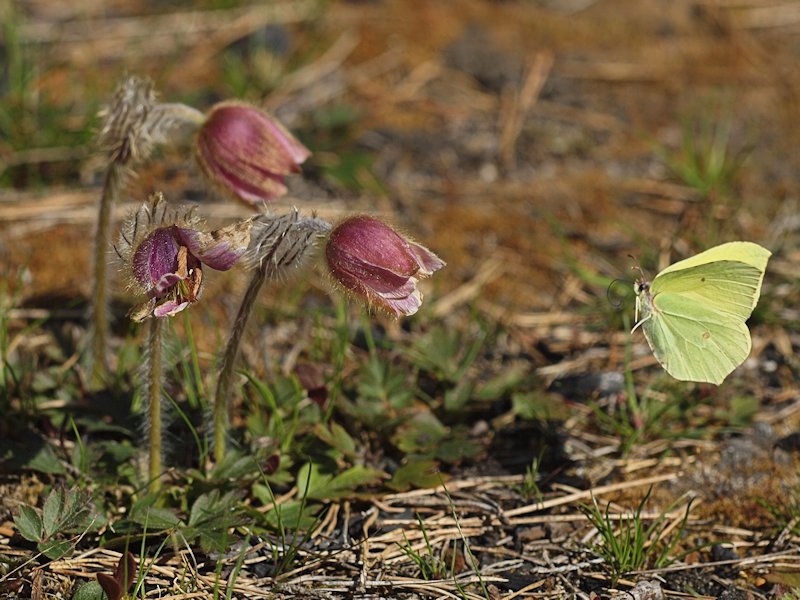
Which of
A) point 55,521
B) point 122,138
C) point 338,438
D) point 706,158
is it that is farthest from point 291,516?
point 706,158

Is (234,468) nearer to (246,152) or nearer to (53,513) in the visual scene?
(53,513)

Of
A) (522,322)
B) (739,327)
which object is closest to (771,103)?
(522,322)

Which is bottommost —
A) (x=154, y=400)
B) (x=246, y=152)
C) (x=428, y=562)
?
(x=428, y=562)

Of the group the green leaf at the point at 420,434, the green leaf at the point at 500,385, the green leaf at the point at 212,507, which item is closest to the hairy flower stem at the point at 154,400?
the green leaf at the point at 212,507

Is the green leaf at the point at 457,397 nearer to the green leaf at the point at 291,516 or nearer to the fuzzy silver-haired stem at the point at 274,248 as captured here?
the green leaf at the point at 291,516

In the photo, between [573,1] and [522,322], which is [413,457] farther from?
[573,1]

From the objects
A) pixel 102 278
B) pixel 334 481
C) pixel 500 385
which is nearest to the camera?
pixel 334 481

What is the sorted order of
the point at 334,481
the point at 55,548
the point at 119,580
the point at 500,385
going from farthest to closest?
the point at 500,385 < the point at 334,481 < the point at 55,548 < the point at 119,580
